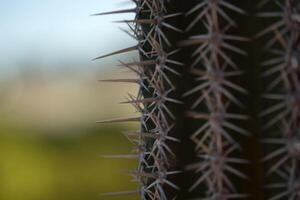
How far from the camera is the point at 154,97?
1252 millimetres

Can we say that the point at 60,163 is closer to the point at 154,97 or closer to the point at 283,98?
the point at 154,97

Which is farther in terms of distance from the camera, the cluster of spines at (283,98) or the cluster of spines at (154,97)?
the cluster of spines at (154,97)

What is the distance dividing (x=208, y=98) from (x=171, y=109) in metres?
0.09

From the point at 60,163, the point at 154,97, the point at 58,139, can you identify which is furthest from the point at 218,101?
the point at 58,139

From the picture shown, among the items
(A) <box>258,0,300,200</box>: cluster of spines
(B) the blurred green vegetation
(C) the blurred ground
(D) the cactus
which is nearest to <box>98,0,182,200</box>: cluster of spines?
(D) the cactus

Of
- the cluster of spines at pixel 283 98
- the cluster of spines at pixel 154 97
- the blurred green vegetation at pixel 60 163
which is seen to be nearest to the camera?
the cluster of spines at pixel 283 98

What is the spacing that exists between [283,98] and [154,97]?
240 millimetres

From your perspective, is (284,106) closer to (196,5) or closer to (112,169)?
(196,5)

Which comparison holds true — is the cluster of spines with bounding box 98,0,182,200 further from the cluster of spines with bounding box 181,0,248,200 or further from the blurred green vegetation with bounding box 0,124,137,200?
the blurred green vegetation with bounding box 0,124,137,200

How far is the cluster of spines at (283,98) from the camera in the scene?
1.08 m

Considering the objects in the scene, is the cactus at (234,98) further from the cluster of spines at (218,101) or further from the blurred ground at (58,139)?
the blurred ground at (58,139)

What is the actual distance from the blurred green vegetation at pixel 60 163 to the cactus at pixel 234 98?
370cm

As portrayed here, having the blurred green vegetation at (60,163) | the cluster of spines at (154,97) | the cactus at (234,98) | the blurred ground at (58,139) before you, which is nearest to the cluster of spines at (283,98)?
the cactus at (234,98)

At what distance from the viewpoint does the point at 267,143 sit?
1.10 meters
